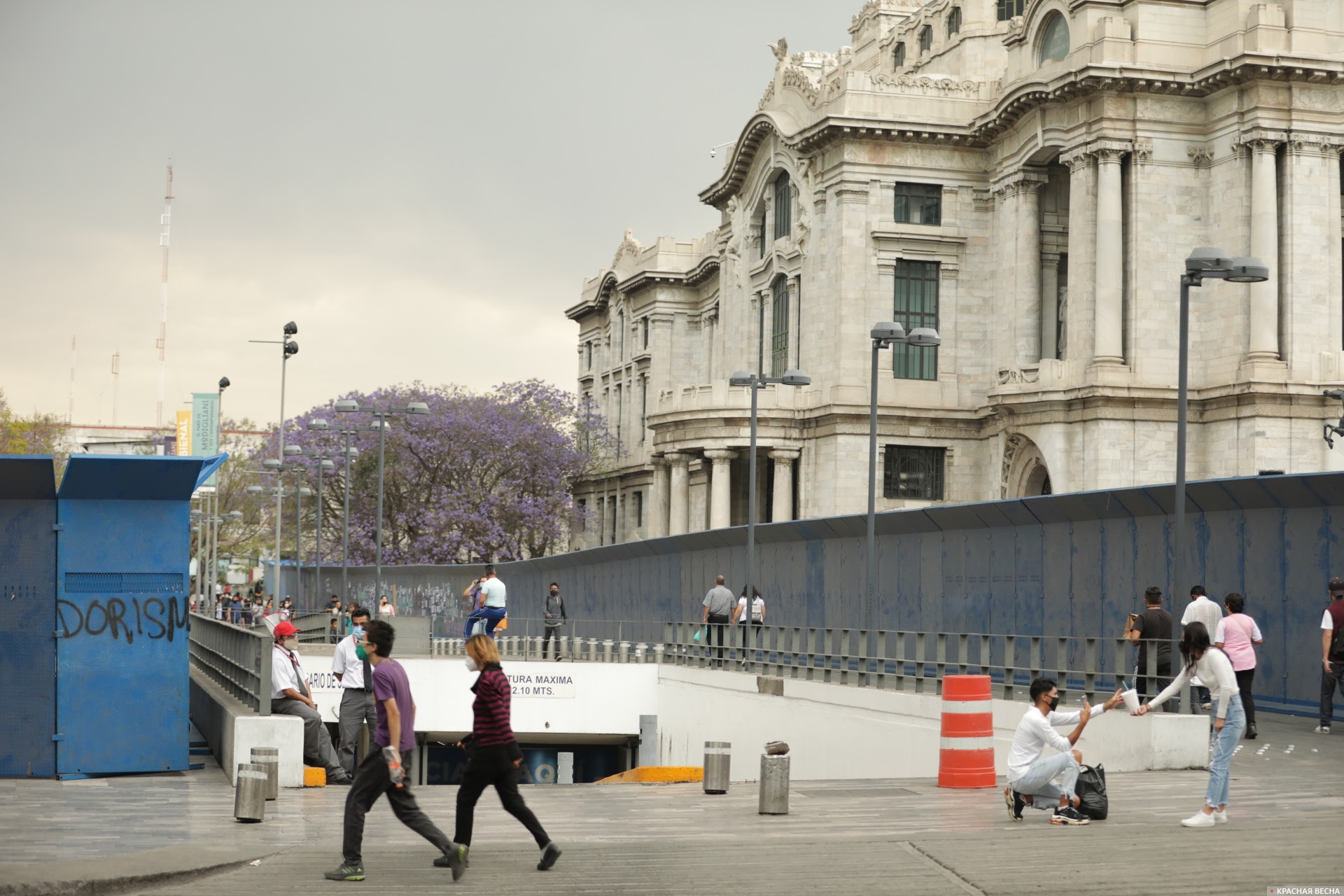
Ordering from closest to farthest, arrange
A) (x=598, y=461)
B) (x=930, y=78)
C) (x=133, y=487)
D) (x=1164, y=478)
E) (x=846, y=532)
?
(x=133, y=487) < (x=846, y=532) < (x=1164, y=478) < (x=930, y=78) < (x=598, y=461)

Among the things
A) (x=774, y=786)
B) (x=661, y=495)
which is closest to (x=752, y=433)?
(x=774, y=786)

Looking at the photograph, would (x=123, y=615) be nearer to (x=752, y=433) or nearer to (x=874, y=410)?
(x=874, y=410)

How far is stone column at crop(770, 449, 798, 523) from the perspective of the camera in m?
61.0

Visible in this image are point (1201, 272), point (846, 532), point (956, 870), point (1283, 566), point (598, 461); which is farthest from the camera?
point (598, 461)

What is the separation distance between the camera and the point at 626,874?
1133cm

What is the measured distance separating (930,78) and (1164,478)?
18.2 metres

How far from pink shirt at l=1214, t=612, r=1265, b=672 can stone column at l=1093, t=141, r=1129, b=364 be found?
112ft

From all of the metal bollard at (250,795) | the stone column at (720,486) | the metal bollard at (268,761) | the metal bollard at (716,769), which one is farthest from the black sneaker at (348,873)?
the stone column at (720,486)

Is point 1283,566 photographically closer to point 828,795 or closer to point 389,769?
point 828,795

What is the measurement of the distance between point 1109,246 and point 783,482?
14447 mm

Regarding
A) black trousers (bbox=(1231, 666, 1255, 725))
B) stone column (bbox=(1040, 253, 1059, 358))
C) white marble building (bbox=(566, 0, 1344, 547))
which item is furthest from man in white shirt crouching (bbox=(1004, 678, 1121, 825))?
stone column (bbox=(1040, 253, 1059, 358))

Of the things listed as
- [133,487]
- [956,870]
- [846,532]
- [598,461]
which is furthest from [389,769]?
[598,461]

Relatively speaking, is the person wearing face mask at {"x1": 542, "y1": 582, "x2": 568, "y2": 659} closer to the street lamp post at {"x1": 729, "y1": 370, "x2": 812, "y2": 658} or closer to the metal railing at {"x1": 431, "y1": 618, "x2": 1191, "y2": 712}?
the metal railing at {"x1": 431, "y1": 618, "x2": 1191, "y2": 712}

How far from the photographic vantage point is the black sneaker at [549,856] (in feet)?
37.2
